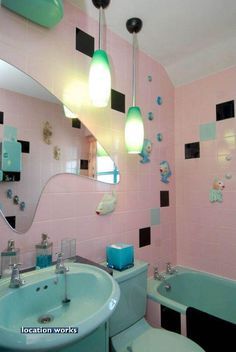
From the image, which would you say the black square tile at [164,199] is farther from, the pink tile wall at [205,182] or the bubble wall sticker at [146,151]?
the bubble wall sticker at [146,151]

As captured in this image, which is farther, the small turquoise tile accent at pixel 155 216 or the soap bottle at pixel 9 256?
the small turquoise tile accent at pixel 155 216

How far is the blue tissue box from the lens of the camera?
129 cm

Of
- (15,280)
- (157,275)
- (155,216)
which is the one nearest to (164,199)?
(155,216)

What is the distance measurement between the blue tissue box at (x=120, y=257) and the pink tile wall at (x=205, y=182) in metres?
0.85

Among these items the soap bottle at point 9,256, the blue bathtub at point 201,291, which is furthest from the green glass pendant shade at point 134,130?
the blue bathtub at point 201,291

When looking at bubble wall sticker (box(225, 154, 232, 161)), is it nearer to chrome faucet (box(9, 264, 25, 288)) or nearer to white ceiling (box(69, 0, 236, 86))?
white ceiling (box(69, 0, 236, 86))

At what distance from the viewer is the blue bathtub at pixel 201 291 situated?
5.44 ft

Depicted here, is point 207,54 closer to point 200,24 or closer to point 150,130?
point 200,24

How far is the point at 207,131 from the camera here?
192cm

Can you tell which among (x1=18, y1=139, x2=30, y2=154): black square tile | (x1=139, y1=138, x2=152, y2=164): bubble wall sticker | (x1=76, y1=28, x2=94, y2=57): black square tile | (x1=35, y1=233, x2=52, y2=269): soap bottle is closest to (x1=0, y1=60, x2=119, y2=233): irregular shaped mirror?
(x1=18, y1=139, x2=30, y2=154): black square tile

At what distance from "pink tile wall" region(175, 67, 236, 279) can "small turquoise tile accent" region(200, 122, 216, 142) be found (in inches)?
1.2

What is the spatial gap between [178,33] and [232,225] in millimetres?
1427

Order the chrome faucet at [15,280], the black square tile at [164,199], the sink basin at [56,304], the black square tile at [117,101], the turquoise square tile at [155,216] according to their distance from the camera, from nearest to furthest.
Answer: the sink basin at [56,304]
the chrome faucet at [15,280]
the black square tile at [117,101]
the turquoise square tile at [155,216]
the black square tile at [164,199]

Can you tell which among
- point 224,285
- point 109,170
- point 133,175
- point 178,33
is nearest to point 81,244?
point 109,170
